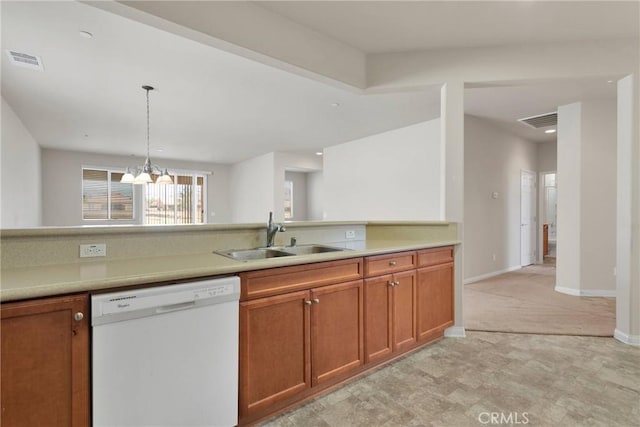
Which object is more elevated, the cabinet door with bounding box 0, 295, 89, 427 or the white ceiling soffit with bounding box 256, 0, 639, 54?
the white ceiling soffit with bounding box 256, 0, 639, 54

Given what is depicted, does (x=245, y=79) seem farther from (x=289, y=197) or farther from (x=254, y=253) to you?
(x=289, y=197)

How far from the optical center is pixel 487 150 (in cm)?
548

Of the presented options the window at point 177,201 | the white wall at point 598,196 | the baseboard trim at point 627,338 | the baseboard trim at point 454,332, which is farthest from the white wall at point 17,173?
the white wall at point 598,196

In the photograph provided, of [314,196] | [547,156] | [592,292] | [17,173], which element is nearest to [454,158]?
[592,292]

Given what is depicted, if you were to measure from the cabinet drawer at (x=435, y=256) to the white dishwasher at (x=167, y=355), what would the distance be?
1615mm

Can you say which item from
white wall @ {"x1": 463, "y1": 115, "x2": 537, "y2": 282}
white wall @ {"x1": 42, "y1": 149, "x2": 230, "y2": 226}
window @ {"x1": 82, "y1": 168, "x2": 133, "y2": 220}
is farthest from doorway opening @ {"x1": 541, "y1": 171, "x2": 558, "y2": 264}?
white wall @ {"x1": 42, "y1": 149, "x2": 230, "y2": 226}

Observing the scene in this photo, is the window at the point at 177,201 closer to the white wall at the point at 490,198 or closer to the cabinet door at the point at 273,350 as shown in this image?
the white wall at the point at 490,198

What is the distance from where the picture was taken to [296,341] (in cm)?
189

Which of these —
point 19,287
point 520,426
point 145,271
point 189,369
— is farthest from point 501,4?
point 19,287

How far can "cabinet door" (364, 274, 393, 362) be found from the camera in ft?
7.39

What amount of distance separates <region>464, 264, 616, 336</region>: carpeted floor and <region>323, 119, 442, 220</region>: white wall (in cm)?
142

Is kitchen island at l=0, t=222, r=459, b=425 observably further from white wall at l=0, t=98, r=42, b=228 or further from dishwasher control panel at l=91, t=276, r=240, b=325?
white wall at l=0, t=98, r=42, b=228

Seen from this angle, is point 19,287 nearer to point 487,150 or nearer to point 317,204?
point 487,150

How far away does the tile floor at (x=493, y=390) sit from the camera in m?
1.82
